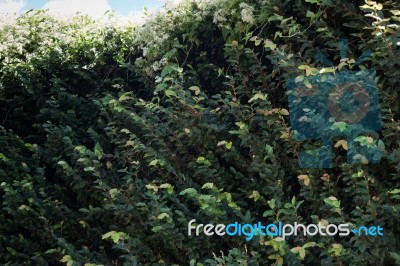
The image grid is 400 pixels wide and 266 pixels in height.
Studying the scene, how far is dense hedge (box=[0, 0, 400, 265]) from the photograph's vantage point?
8.93 feet

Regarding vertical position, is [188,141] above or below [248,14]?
below

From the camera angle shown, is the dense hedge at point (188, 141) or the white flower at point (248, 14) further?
the white flower at point (248, 14)

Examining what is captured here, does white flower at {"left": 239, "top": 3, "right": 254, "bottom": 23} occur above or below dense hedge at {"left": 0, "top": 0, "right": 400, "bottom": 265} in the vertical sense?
above

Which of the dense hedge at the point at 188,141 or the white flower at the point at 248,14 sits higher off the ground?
the white flower at the point at 248,14

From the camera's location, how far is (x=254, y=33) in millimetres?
3316

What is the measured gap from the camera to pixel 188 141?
3355mm

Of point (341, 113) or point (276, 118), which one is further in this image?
point (276, 118)

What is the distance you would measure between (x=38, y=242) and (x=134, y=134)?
128cm

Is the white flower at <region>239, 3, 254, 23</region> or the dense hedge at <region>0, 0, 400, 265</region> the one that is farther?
the white flower at <region>239, 3, 254, 23</region>

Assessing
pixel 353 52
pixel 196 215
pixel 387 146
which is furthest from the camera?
pixel 196 215

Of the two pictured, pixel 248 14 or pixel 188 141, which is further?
pixel 188 141

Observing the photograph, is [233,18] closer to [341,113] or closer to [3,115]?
[341,113]

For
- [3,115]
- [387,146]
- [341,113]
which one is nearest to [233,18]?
[341,113]

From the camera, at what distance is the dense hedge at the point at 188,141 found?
2723 millimetres
